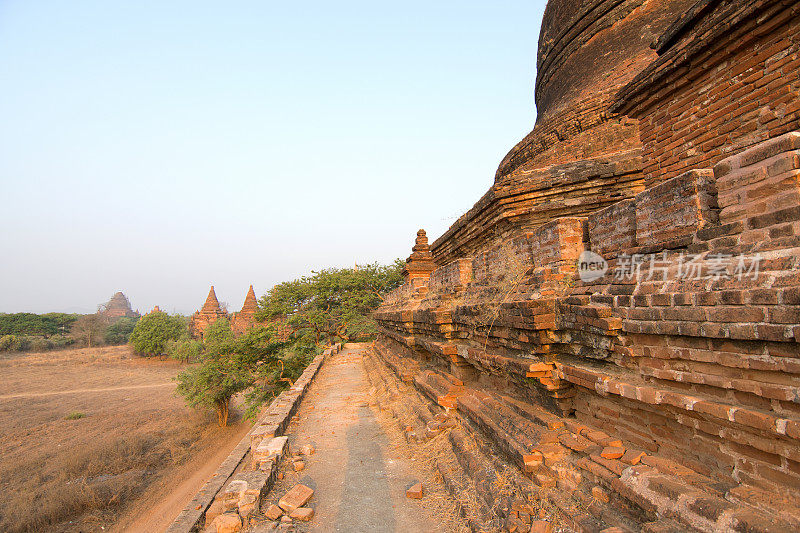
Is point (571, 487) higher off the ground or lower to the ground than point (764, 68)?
lower

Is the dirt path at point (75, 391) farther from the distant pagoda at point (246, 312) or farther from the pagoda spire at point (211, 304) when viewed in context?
the pagoda spire at point (211, 304)

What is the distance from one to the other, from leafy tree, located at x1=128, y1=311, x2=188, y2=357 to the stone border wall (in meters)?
36.7

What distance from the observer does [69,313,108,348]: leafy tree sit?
168 feet

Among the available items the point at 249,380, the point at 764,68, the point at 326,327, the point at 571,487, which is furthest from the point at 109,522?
the point at 326,327

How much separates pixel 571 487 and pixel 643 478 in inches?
18.6

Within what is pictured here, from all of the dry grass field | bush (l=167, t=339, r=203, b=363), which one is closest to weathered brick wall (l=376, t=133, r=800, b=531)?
the dry grass field

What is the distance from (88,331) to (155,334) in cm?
2124

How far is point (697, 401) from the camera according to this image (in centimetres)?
199

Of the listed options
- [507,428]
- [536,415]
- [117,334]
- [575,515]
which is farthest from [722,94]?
[117,334]

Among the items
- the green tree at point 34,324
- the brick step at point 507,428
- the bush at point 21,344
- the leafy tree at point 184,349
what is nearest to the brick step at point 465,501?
the brick step at point 507,428

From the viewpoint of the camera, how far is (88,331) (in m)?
51.9

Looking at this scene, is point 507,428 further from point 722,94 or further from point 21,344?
point 21,344

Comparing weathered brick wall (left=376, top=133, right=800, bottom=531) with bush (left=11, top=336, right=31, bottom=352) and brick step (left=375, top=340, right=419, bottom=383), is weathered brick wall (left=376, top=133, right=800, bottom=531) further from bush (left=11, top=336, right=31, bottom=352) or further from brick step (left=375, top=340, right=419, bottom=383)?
bush (left=11, top=336, right=31, bottom=352)

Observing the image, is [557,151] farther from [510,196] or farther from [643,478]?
[643,478]
